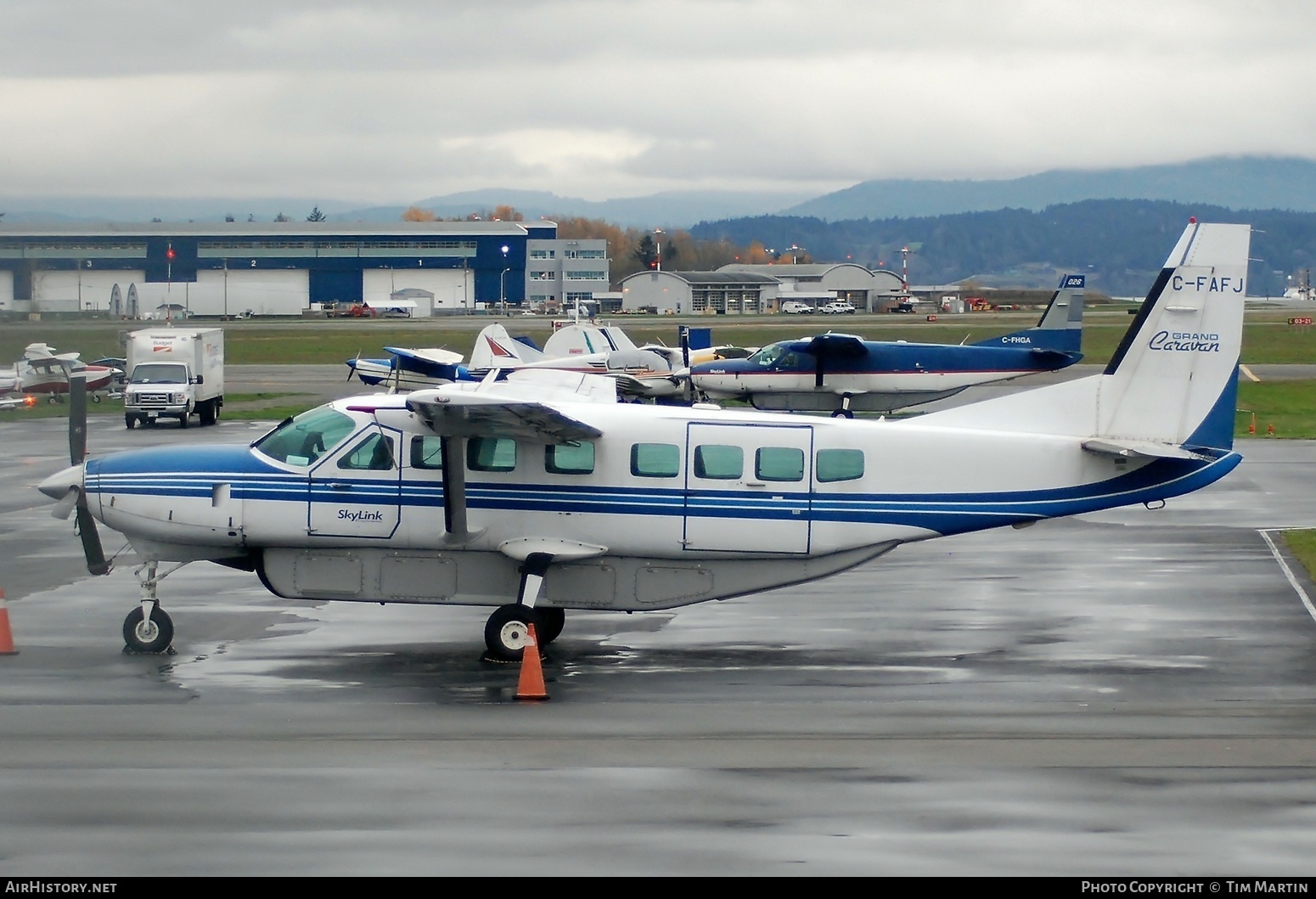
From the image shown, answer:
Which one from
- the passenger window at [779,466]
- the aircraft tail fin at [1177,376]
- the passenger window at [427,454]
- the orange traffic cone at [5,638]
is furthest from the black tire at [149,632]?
the aircraft tail fin at [1177,376]

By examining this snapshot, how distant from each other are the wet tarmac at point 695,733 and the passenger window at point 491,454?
1.85 m

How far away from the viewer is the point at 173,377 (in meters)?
39.8

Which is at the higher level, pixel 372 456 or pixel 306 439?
pixel 306 439

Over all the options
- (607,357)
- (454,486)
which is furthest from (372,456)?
(607,357)

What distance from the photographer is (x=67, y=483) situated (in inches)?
529

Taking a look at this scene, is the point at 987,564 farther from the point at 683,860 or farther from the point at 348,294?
the point at 348,294

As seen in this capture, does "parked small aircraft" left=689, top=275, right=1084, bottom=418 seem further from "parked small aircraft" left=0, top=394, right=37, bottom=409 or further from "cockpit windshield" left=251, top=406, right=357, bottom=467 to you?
"cockpit windshield" left=251, top=406, right=357, bottom=467

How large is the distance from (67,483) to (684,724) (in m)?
6.62

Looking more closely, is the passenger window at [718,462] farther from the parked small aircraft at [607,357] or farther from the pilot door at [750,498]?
the parked small aircraft at [607,357]

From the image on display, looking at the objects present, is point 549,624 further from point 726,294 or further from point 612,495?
point 726,294

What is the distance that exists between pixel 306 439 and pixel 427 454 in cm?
121

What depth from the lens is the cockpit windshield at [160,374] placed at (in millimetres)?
39594

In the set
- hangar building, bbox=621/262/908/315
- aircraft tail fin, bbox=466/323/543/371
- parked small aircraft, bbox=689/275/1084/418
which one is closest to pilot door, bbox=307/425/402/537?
aircraft tail fin, bbox=466/323/543/371

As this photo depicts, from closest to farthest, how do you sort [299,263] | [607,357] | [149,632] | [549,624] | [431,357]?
1. [149,632]
2. [549,624]
3. [431,357]
4. [607,357]
5. [299,263]
